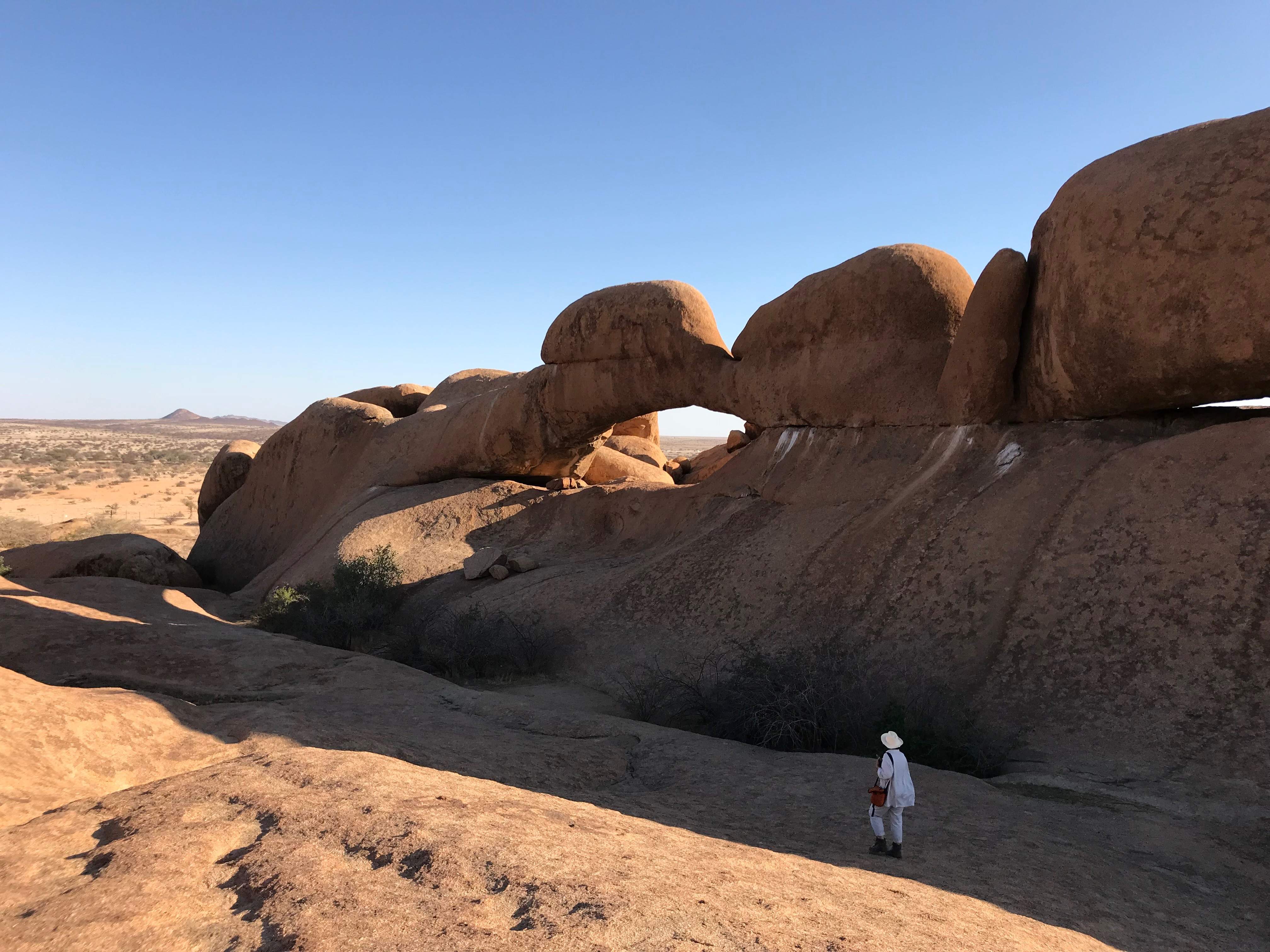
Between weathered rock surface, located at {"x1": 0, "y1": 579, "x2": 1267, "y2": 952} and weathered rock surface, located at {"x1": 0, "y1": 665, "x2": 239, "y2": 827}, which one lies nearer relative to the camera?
weathered rock surface, located at {"x1": 0, "y1": 579, "x2": 1267, "y2": 952}

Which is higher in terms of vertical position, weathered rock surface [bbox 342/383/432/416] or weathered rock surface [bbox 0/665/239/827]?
weathered rock surface [bbox 342/383/432/416]

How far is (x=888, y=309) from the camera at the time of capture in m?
8.50

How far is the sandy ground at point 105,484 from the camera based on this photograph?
78.0ft

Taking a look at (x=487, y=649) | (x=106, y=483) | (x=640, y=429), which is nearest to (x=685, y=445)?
(x=106, y=483)

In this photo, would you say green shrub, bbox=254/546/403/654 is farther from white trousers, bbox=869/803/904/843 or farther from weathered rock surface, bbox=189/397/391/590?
white trousers, bbox=869/803/904/843

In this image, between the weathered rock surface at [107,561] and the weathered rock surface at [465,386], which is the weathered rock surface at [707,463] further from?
the weathered rock surface at [107,561]

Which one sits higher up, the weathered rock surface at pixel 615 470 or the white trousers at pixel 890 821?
the weathered rock surface at pixel 615 470

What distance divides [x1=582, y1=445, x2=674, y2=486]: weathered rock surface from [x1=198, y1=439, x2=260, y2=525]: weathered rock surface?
24.0ft

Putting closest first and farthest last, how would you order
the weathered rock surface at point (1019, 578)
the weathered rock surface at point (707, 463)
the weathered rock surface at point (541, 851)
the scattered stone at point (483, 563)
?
the weathered rock surface at point (541, 851)
the weathered rock surface at point (1019, 578)
the scattered stone at point (483, 563)
the weathered rock surface at point (707, 463)

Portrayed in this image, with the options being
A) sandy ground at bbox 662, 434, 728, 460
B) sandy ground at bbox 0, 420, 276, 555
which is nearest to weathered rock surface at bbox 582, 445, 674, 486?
sandy ground at bbox 0, 420, 276, 555

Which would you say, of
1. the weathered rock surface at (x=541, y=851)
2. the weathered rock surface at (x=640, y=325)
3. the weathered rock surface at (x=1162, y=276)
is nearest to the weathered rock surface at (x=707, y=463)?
the weathered rock surface at (x=640, y=325)

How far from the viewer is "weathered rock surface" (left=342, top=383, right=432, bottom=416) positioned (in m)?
16.3

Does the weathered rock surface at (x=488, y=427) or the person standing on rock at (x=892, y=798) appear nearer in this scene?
the person standing on rock at (x=892, y=798)

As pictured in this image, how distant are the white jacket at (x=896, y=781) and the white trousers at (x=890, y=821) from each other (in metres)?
0.03
